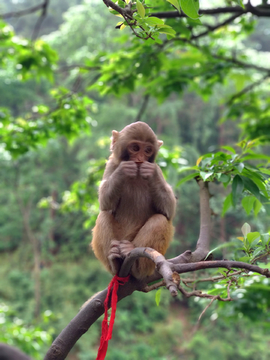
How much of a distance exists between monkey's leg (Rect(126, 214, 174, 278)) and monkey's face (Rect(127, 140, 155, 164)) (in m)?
0.46

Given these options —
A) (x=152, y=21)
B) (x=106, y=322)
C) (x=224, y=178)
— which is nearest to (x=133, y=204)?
(x=224, y=178)

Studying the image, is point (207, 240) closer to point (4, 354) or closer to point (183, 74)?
point (4, 354)

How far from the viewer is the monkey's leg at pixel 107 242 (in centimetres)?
248

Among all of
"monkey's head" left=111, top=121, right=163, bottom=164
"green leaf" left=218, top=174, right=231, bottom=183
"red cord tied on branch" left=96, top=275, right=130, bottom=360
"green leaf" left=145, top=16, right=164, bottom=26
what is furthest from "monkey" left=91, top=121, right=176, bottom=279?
"green leaf" left=145, top=16, right=164, bottom=26

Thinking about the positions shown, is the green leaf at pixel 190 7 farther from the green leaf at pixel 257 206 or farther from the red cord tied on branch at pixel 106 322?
the red cord tied on branch at pixel 106 322

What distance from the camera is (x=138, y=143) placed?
239 centimetres

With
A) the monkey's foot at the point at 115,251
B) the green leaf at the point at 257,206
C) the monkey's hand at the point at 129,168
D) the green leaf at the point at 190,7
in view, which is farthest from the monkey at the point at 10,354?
the green leaf at the point at 257,206

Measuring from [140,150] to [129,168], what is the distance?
16 cm

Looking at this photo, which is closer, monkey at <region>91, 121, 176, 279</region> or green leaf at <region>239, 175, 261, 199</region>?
green leaf at <region>239, 175, 261, 199</region>

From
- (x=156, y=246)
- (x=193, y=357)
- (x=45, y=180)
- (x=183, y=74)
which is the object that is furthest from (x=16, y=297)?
(x=156, y=246)

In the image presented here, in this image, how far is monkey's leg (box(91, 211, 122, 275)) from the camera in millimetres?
2479

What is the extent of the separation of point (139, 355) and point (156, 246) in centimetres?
1366

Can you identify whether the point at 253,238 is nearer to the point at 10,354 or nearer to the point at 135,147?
the point at 135,147

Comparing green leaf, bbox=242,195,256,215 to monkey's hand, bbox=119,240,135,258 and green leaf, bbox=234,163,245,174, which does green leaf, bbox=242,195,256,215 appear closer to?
green leaf, bbox=234,163,245,174
